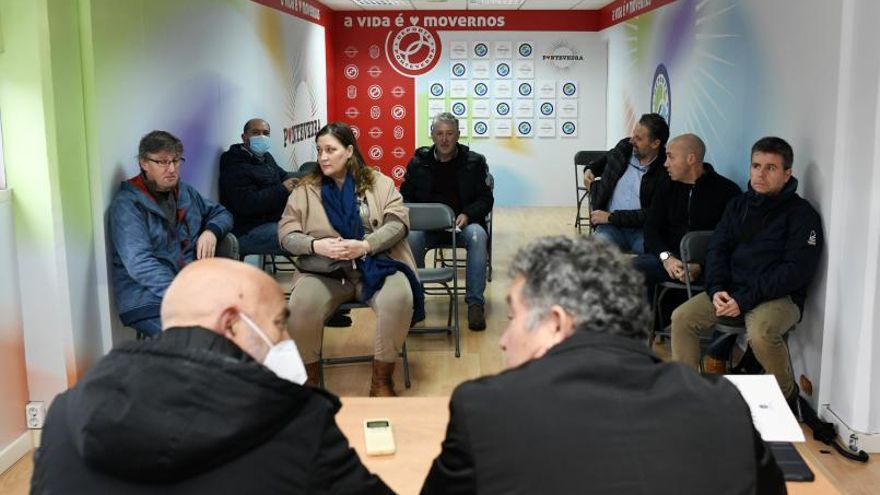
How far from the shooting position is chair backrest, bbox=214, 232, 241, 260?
14.8 ft

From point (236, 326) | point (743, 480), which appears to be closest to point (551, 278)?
point (743, 480)

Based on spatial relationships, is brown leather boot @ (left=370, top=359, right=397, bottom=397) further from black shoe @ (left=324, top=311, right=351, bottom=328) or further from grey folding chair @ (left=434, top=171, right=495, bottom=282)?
grey folding chair @ (left=434, top=171, right=495, bottom=282)

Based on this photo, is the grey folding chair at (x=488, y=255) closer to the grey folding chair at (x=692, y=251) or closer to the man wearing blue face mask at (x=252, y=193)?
the man wearing blue face mask at (x=252, y=193)

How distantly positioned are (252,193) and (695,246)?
2.83m

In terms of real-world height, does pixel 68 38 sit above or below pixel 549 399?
above

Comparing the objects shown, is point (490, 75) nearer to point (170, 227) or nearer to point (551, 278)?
point (170, 227)

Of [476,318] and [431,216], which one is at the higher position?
[431,216]

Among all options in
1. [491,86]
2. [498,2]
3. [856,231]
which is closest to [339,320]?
[856,231]

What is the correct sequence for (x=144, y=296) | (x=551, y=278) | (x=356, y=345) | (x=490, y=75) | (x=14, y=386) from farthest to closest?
1. (x=490, y=75)
2. (x=356, y=345)
3. (x=144, y=296)
4. (x=14, y=386)
5. (x=551, y=278)

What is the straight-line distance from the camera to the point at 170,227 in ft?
13.7

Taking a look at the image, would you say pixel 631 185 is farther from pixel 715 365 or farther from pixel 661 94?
pixel 661 94

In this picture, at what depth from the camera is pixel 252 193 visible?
19.0ft

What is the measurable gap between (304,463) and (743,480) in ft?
2.27

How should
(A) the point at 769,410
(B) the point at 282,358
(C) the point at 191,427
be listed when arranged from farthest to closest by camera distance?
(A) the point at 769,410 → (B) the point at 282,358 → (C) the point at 191,427
